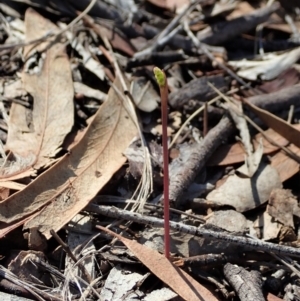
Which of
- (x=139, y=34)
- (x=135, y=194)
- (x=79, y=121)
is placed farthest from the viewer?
(x=139, y=34)

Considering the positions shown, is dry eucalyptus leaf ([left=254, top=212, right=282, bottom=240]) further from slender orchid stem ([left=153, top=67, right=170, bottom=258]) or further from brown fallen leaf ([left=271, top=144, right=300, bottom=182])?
slender orchid stem ([left=153, top=67, right=170, bottom=258])

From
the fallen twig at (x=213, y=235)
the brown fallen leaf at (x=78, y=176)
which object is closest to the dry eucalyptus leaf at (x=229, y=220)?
Answer: the fallen twig at (x=213, y=235)

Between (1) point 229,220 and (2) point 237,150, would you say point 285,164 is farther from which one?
(1) point 229,220

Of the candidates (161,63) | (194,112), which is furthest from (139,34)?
(194,112)

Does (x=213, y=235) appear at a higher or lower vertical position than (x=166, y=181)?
lower

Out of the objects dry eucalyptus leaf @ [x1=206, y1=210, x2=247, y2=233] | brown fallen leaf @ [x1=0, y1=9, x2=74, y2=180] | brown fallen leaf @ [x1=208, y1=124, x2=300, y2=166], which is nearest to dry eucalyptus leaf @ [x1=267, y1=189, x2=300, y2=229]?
dry eucalyptus leaf @ [x1=206, y1=210, x2=247, y2=233]

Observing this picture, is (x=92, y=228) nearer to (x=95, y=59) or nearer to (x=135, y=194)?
(x=135, y=194)

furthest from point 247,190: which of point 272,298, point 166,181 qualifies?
point 166,181
